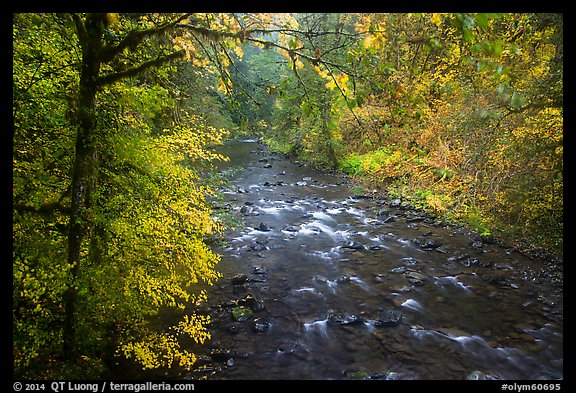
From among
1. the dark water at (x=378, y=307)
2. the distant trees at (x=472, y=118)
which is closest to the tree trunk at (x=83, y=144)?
the dark water at (x=378, y=307)

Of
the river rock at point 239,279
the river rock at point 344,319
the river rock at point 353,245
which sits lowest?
the river rock at point 239,279

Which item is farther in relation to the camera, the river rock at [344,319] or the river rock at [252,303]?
the river rock at [252,303]

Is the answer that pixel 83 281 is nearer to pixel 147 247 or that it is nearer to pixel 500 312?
pixel 147 247

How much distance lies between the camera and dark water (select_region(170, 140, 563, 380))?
19.5 feet

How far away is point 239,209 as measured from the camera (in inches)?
581

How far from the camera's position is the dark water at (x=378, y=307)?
5949mm

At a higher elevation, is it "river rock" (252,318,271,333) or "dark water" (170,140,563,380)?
"dark water" (170,140,563,380)

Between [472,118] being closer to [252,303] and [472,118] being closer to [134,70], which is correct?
[252,303]

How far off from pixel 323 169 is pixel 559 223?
15.6m

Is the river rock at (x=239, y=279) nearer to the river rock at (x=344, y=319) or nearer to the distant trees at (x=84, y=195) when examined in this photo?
the river rock at (x=344, y=319)

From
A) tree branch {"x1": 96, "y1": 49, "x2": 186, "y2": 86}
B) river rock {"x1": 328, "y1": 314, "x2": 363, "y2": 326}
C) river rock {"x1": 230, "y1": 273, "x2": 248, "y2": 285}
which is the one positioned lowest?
river rock {"x1": 230, "y1": 273, "x2": 248, "y2": 285}

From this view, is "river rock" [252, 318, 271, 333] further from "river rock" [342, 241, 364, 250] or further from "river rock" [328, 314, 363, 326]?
"river rock" [342, 241, 364, 250]

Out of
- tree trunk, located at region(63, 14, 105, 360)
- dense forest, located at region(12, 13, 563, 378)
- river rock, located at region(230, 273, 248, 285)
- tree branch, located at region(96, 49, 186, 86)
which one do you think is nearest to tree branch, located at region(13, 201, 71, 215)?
dense forest, located at region(12, 13, 563, 378)
